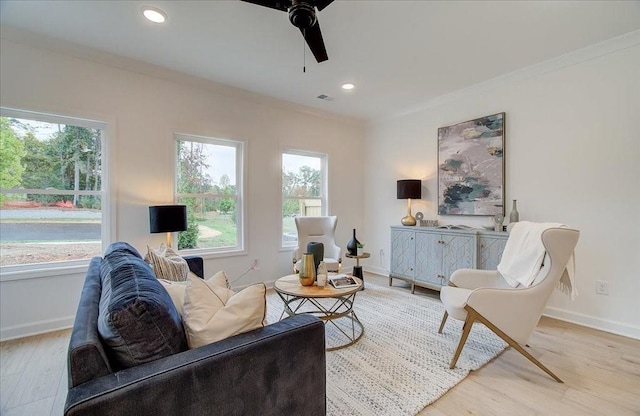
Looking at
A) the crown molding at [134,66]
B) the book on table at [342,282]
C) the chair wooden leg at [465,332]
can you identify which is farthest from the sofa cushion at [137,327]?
the crown molding at [134,66]

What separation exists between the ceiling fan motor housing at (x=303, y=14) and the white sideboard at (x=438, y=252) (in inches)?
109

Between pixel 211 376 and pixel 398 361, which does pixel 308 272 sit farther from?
pixel 211 376

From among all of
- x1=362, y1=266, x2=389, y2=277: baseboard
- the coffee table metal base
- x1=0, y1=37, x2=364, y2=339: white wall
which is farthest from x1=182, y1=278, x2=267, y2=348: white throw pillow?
x1=362, y1=266, x2=389, y2=277: baseboard

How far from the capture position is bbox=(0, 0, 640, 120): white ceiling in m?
2.26

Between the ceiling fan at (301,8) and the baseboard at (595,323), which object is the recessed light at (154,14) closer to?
the ceiling fan at (301,8)

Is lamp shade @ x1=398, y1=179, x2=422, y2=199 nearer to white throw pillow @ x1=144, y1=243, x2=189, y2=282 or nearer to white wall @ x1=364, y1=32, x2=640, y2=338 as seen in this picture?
white wall @ x1=364, y1=32, x2=640, y2=338

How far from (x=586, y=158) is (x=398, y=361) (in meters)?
2.74

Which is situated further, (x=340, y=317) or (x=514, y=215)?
(x=514, y=215)

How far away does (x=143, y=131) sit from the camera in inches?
127

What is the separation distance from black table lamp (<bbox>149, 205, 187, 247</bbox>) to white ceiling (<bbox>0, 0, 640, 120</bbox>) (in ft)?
5.24

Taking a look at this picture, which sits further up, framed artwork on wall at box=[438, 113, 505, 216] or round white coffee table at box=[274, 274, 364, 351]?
framed artwork on wall at box=[438, 113, 505, 216]

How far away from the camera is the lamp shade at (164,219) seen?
297cm

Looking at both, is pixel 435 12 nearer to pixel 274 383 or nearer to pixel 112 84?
pixel 274 383

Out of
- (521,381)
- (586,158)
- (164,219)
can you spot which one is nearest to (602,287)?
(586,158)
